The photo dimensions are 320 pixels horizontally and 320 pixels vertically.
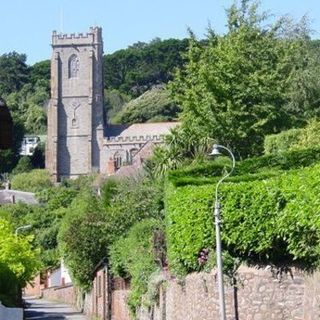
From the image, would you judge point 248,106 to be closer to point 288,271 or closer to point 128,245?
point 128,245

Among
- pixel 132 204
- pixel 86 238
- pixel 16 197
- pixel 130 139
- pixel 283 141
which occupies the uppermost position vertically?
pixel 130 139

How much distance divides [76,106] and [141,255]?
429ft

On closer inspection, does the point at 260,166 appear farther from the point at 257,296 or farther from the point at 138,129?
the point at 138,129

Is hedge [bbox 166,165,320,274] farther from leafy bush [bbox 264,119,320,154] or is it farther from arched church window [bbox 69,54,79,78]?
arched church window [bbox 69,54,79,78]

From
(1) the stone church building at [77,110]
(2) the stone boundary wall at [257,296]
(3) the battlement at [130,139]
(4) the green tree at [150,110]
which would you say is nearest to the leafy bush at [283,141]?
(2) the stone boundary wall at [257,296]

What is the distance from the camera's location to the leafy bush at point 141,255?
119 feet

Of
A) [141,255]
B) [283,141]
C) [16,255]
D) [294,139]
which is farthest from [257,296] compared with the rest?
[16,255]

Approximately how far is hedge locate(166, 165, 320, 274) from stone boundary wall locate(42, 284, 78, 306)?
144 feet

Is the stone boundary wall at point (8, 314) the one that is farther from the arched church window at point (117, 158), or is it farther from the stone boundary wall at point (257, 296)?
the arched church window at point (117, 158)

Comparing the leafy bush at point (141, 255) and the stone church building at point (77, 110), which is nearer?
the leafy bush at point (141, 255)

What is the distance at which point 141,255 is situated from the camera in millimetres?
37875

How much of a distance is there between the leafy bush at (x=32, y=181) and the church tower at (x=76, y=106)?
9.95 ft

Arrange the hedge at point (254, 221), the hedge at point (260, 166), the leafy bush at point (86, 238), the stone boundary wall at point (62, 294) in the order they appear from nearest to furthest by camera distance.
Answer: the hedge at point (254, 221), the hedge at point (260, 166), the leafy bush at point (86, 238), the stone boundary wall at point (62, 294)

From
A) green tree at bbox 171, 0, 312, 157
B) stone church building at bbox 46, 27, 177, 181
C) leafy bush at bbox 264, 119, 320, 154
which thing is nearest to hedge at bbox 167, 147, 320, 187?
leafy bush at bbox 264, 119, 320, 154
